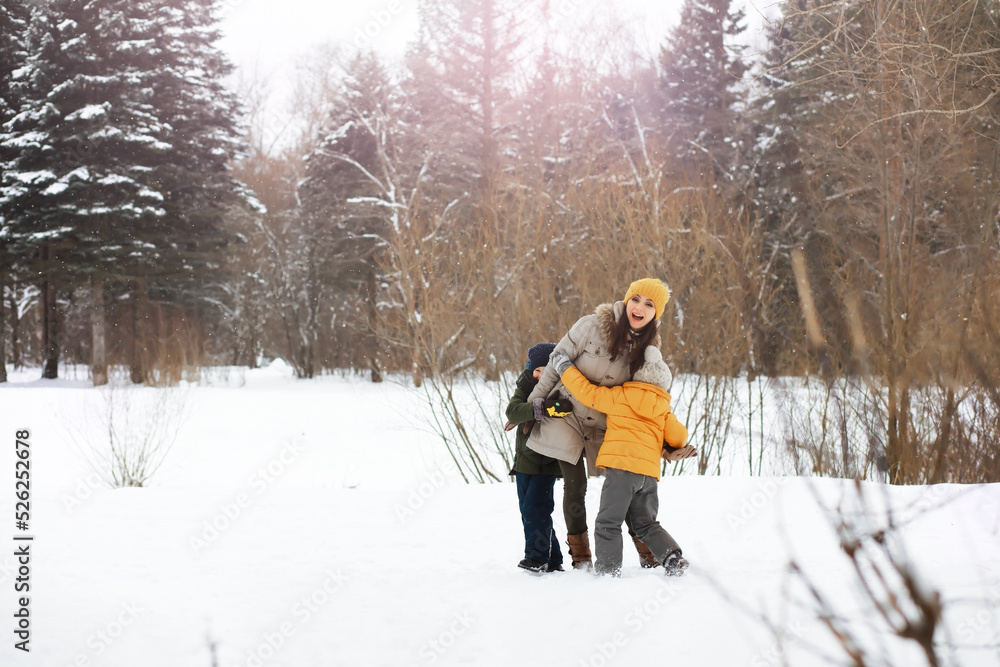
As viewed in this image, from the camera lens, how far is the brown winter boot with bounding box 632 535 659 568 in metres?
4.00

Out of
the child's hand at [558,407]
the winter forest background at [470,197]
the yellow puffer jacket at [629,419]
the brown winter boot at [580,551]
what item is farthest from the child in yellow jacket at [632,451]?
the winter forest background at [470,197]

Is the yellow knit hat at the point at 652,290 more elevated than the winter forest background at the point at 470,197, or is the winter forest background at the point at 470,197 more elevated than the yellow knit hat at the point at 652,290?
the winter forest background at the point at 470,197

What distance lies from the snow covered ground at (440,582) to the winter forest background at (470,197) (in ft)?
7.63

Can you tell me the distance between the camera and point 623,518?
3705 mm

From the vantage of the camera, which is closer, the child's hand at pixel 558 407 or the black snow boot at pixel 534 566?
the child's hand at pixel 558 407

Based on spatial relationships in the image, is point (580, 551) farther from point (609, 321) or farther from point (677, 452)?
point (609, 321)

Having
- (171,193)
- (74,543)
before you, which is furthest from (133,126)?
A: (74,543)

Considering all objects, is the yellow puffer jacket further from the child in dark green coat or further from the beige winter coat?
the child in dark green coat

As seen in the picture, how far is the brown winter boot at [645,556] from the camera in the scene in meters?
4.00

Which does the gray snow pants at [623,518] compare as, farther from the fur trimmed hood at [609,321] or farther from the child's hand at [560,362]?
the fur trimmed hood at [609,321]

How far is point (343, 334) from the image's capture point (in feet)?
106

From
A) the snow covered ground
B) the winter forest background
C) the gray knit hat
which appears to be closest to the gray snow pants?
the snow covered ground

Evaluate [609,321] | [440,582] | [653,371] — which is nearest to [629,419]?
[653,371]

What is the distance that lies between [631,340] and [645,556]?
1.28 m
